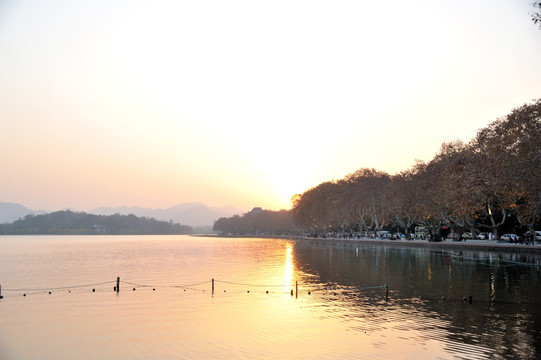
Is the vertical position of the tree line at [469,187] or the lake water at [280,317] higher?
the tree line at [469,187]

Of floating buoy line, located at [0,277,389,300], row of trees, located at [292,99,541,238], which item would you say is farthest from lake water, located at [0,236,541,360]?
row of trees, located at [292,99,541,238]

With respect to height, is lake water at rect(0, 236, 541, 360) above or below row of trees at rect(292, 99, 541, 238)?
below

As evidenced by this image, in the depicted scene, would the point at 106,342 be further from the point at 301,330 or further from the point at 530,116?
the point at 530,116

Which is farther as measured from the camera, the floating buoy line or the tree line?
the tree line

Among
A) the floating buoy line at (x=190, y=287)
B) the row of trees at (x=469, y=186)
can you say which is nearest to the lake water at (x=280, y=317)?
the floating buoy line at (x=190, y=287)

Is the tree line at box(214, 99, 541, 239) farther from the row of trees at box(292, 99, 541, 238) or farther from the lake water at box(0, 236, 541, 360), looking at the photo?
the lake water at box(0, 236, 541, 360)

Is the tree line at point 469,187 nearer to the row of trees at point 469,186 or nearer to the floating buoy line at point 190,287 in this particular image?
the row of trees at point 469,186

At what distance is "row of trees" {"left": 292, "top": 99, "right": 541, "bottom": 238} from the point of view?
1852 inches

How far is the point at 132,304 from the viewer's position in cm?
2989

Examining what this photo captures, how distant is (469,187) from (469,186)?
0.14m

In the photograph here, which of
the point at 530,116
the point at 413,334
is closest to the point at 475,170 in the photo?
the point at 530,116

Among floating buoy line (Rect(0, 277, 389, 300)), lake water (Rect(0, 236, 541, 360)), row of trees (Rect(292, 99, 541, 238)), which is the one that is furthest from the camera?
row of trees (Rect(292, 99, 541, 238))

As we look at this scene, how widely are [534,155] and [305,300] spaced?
25.3 m

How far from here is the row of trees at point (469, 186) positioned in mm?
47031
